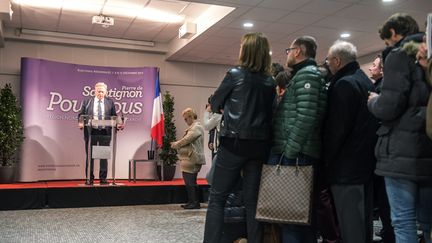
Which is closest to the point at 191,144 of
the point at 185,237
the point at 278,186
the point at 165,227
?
the point at 165,227

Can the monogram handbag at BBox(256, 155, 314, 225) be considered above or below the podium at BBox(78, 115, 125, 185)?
below

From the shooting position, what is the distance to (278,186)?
2.46 m

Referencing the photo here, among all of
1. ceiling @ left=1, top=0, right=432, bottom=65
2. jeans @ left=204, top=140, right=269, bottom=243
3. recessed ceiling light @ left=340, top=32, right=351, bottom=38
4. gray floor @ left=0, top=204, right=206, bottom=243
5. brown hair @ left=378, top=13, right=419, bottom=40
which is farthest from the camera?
recessed ceiling light @ left=340, top=32, right=351, bottom=38

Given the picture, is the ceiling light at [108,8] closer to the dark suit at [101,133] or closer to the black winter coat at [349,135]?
the dark suit at [101,133]

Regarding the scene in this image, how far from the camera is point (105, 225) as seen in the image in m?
4.63

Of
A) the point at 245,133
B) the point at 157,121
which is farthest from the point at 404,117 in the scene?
the point at 157,121

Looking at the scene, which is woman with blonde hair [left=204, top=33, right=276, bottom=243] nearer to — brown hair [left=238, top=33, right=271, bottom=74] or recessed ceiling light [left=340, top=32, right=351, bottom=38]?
brown hair [left=238, top=33, right=271, bottom=74]

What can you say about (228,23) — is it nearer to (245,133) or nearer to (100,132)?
(100,132)

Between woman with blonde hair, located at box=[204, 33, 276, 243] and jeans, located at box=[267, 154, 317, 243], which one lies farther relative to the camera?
woman with blonde hair, located at box=[204, 33, 276, 243]

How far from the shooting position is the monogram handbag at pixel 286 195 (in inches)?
94.2

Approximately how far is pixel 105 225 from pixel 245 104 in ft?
9.05

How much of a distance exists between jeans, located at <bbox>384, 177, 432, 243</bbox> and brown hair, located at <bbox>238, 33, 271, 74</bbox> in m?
1.04

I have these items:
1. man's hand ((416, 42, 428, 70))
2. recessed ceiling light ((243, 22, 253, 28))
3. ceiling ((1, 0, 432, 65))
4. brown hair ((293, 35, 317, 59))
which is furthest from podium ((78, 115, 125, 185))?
man's hand ((416, 42, 428, 70))

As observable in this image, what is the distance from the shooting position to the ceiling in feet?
18.9
